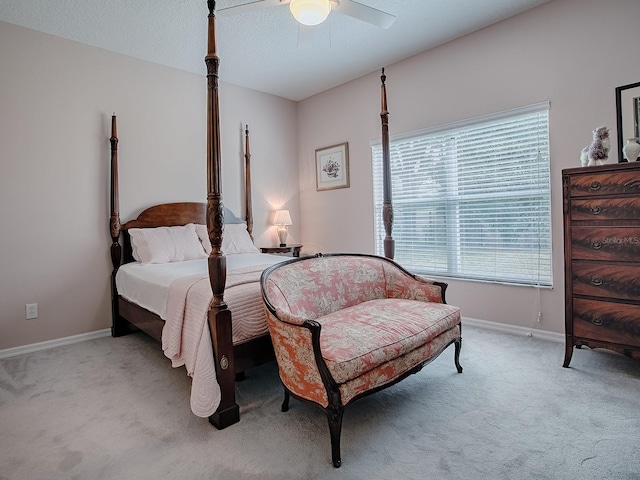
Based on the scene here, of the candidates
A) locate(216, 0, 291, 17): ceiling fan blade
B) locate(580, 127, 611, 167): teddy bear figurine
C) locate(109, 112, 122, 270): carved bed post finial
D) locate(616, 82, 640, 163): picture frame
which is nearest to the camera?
locate(216, 0, 291, 17): ceiling fan blade

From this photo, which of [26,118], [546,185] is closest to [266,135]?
[26,118]

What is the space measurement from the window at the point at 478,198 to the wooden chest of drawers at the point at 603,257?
0.71m

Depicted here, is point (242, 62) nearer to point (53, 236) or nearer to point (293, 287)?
point (53, 236)

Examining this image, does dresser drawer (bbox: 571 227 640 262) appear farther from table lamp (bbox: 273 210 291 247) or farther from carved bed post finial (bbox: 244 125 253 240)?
carved bed post finial (bbox: 244 125 253 240)

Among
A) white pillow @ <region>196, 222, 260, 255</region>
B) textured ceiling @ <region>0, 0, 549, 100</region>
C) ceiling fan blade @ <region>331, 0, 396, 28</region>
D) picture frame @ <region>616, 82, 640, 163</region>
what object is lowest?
white pillow @ <region>196, 222, 260, 255</region>

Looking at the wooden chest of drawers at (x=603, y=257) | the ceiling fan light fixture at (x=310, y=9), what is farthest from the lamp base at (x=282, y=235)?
the wooden chest of drawers at (x=603, y=257)

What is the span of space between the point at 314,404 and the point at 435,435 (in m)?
0.63

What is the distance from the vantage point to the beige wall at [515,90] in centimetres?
276

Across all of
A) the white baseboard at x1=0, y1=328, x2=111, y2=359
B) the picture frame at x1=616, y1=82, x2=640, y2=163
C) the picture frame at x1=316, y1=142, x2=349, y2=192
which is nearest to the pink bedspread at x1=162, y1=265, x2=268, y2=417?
the white baseboard at x1=0, y1=328, x2=111, y2=359

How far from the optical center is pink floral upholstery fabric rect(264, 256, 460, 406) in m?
1.72

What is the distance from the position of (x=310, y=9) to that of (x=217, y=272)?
1.50 m

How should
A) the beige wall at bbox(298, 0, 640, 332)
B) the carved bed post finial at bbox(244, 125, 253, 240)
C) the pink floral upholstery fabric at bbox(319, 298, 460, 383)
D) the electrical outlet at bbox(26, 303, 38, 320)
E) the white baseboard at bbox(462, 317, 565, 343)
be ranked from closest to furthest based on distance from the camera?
the pink floral upholstery fabric at bbox(319, 298, 460, 383)
the beige wall at bbox(298, 0, 640, 332)
the white baseboard at bbox(462, 317, 565, 343)
the electrical outlet at bbox(26, 303, 38, 320)
the carved bed post finial at bbox(244, 125, 253, 240)

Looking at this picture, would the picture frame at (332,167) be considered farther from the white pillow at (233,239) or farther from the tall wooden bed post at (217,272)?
the tall wooden bed post at (217,272)

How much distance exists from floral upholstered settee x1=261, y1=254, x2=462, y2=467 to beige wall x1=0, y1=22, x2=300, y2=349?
7.55 ft
